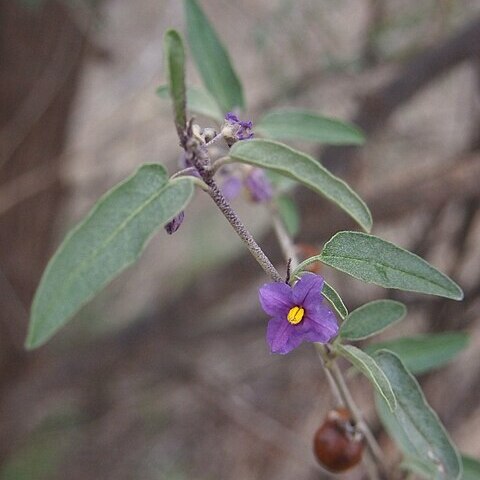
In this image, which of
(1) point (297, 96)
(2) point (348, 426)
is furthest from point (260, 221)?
(2) point (348, 426)

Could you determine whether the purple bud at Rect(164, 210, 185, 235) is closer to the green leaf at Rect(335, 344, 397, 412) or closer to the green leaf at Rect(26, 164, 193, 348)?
the green leaf at Rect(26, 164, 193, 348)

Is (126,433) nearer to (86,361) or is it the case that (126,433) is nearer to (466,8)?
(86,361)

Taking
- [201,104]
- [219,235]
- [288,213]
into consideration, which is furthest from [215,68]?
[219,235]

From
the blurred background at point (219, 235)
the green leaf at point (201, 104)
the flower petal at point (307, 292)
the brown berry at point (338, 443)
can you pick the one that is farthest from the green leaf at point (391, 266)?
the blurred background at point (219, 235)

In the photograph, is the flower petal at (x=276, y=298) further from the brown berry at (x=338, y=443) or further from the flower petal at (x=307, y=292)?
the brown berry at (x=338, y=443)

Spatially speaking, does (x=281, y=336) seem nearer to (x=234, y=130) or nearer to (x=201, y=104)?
(x=234, y=130)

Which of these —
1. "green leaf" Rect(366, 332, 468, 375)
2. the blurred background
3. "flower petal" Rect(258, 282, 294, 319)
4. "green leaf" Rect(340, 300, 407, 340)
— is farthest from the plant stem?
the blurred background
